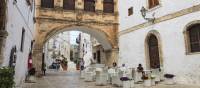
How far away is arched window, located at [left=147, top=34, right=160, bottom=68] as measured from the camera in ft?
47.2

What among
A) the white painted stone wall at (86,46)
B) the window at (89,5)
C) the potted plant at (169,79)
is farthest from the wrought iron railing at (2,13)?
the white painted stone wall at (86,46)

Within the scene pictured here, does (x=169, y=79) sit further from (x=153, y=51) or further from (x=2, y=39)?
(x=2, y=39)

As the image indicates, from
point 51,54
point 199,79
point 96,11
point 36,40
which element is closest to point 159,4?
point 199,79

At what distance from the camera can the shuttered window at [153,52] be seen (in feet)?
47.3

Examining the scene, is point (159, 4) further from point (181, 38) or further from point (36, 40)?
point (36, 40)

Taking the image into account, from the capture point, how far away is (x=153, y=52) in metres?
14.7

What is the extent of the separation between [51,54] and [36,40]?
1058 inches

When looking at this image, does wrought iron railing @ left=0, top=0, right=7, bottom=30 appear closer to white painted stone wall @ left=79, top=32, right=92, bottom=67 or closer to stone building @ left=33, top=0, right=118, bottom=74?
stone building @ left=33, top=0, right=118, bottom=74

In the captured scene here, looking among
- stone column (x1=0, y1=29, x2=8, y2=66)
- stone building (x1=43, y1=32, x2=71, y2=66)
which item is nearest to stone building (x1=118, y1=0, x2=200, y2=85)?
stone column (x1=0, y1=29, x2=8, y2=66)

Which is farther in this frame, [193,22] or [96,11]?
[96,11]

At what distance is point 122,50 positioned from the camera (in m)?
18.7

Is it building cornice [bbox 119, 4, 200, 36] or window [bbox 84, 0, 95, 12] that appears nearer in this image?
building cornice [bbox 119, 4, 200, 36]

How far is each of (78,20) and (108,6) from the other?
3.34m

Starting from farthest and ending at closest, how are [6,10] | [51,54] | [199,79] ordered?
[51,54]
[199,79]
[6,10]
